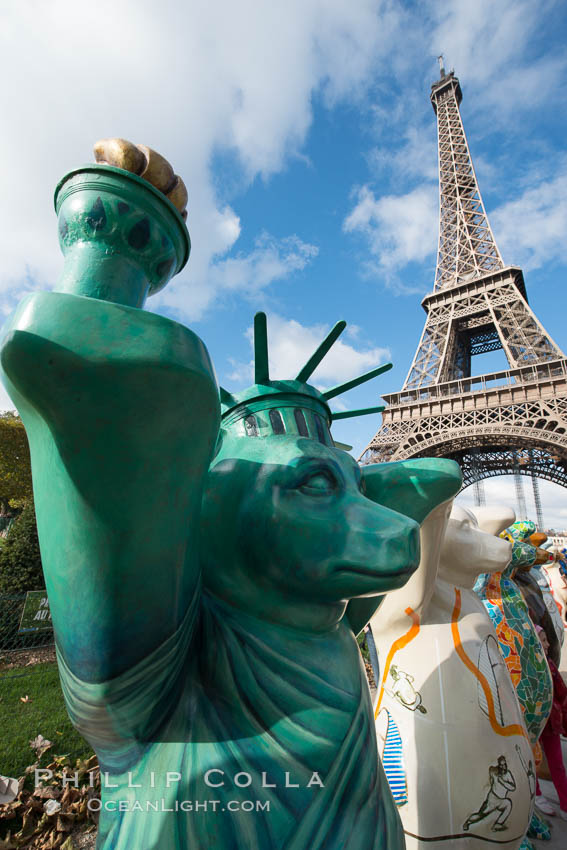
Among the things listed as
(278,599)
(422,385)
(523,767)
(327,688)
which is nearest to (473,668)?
(523,767)

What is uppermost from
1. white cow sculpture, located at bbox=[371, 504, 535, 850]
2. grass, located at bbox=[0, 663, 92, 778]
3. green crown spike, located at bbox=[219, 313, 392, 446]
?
green crown spike, located at bbox=[219, 313, 392, 446]

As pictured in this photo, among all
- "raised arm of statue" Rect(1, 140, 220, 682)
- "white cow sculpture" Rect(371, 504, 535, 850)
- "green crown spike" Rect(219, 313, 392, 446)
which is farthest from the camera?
"white cow sculpture" Rect(371, 504, 535, 850)

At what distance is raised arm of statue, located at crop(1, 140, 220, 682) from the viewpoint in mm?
559

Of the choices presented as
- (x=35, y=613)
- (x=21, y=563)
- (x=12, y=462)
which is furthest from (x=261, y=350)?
(x=12, y=462)

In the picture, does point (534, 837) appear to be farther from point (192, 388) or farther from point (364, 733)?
point (192, 388)

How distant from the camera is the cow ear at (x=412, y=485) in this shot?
49.2 inches

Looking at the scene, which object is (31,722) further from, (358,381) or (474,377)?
(474,377)

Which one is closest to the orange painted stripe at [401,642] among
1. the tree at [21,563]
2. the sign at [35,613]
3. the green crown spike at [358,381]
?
the green crown spike at [358,381]

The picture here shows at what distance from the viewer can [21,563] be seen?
6855 millimetres

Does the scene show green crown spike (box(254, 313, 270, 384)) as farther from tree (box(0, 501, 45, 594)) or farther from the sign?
tree (box(0, 501, 45, 594))

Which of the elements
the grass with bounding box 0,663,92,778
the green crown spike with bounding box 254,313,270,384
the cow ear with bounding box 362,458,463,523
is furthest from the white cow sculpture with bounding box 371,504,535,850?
the grass with bounding box 0,663,92,778

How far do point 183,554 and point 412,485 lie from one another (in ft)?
2.48

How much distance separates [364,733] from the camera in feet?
3.24

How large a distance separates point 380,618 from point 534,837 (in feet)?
8.53
